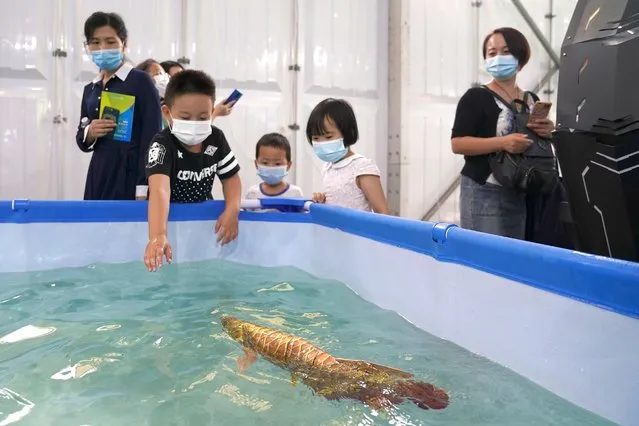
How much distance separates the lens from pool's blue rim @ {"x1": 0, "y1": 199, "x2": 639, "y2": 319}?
2.45 ft

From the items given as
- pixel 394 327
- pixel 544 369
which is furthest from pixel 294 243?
pixel 544 369

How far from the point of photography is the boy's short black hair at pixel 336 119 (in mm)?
1893

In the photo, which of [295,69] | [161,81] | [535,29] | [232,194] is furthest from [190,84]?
[535,29]

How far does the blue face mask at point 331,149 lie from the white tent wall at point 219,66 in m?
1.47

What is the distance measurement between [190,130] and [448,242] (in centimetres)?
85

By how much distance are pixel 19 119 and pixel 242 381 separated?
8.40 feet

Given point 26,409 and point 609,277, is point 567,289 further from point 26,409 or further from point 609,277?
point 26,409

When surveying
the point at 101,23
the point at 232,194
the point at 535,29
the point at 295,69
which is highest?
the point at 535,29

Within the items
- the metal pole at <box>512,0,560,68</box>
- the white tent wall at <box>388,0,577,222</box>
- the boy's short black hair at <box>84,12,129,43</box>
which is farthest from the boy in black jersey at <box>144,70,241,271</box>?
the metal pole at <box>512,0,560,68</box>

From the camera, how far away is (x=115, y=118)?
6.32 feet

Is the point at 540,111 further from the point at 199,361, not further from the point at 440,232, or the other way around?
the point at 199,361

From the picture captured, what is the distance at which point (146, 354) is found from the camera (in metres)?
0.97

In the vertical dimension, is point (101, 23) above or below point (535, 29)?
below

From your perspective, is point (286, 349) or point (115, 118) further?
point (115, 118)
